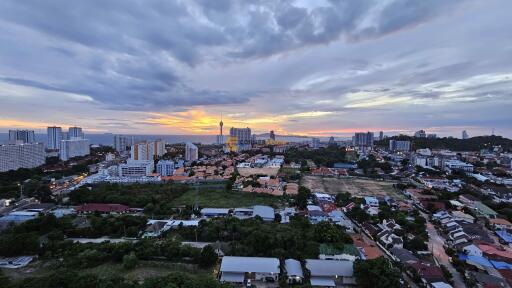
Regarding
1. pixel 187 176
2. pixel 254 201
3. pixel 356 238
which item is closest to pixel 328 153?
pixel 187 176

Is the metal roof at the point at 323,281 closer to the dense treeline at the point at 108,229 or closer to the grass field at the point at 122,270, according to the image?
the grass field at the point at 122,270


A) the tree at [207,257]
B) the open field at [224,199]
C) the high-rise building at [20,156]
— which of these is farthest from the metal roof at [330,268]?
the high-rise building at [20,156]

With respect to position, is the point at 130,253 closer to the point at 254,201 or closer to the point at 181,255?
the point at 181,255

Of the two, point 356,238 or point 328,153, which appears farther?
point 328,153

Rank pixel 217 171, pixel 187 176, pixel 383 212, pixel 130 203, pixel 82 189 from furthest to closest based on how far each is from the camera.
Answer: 1. pixel 217 171
2. pixel 187 176
3. pixel 82 189
4. pixel 130 203
5. pixel 383 212

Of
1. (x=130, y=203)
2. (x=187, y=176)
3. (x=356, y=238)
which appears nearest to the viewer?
(x=356, y=238)

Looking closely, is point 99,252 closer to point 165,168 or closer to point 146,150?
point 165,168
